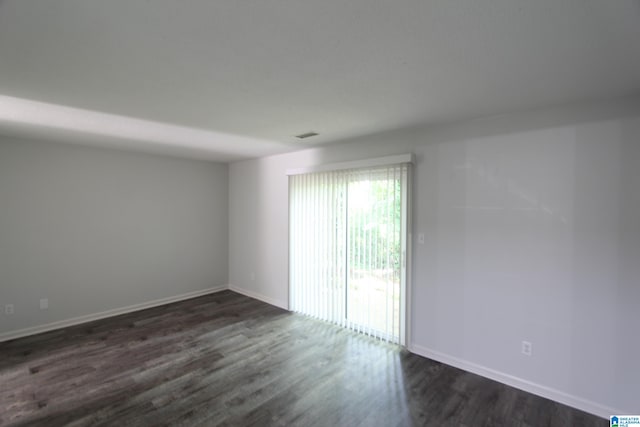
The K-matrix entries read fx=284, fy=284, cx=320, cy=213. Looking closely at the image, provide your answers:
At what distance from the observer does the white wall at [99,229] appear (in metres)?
3.53

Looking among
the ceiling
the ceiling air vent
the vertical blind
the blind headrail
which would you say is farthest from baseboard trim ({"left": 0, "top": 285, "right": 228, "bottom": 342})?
the ceiling air vent

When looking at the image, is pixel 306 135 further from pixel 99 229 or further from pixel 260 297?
pixel 99 229

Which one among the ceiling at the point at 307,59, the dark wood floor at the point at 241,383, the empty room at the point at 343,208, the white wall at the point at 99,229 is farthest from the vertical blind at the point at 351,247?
the white wall at the point at 99,229

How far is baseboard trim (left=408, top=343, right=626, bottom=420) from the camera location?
223 centimetres

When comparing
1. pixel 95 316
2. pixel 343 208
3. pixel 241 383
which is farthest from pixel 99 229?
pixel 343 208

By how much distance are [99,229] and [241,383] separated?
3193 millimetres

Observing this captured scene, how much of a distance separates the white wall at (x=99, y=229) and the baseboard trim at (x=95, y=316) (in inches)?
1.7

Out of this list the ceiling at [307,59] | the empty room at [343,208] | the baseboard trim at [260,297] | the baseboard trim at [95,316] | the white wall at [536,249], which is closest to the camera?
the ceiling at [307,59]

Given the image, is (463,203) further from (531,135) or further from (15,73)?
(15,73)

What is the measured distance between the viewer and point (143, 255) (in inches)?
179

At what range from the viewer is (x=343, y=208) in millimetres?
3764

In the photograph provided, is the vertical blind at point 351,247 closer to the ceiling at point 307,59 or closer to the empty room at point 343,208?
the empty room at point 343,208

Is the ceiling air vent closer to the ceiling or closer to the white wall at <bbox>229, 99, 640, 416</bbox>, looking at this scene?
the ceiling

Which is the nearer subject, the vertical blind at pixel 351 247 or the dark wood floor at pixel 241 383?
the dark wood floor at pixel 241 383
